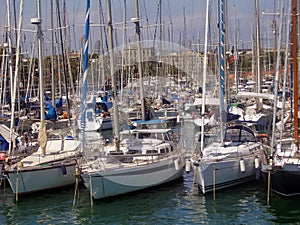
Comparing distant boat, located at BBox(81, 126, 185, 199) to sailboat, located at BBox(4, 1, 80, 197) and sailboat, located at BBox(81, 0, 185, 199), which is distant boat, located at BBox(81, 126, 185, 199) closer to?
sailboat, located at BBox(81, 0, 185, 199)

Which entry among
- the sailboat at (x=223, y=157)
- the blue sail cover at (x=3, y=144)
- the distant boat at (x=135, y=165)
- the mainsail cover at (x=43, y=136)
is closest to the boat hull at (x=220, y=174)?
the sailboat at (x=223, y=157)

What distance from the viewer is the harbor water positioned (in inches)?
818

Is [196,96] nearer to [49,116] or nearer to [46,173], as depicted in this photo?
[49,116]

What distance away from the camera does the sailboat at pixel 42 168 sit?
23516 mm

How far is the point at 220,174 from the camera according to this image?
2348 centimetres

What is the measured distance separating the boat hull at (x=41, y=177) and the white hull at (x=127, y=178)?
2.37 m

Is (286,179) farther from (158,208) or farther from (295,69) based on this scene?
(158,208)

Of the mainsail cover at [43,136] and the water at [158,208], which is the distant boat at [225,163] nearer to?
the water at [158,208]

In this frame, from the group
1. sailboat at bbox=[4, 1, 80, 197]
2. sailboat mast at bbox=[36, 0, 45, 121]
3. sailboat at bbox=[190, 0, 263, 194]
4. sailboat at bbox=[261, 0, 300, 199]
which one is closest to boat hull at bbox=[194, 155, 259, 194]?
sailboat at bbox=[190, 0, 263, 194]

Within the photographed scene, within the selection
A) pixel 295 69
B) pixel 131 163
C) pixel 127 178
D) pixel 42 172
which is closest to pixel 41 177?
pixel 42 172

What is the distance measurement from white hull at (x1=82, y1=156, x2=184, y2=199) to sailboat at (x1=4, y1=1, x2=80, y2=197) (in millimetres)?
2339

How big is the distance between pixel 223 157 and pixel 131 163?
4.01 metres

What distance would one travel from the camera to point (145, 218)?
21016 mm

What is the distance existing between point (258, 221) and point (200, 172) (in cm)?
369
